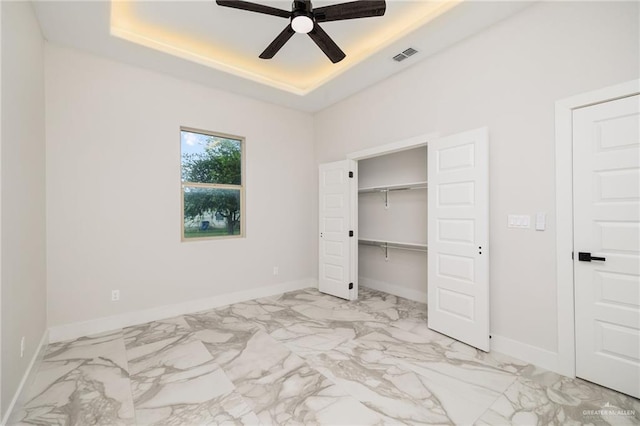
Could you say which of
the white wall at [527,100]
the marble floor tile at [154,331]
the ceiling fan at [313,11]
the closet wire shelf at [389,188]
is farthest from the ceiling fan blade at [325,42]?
the marble floor tile at [154,331]

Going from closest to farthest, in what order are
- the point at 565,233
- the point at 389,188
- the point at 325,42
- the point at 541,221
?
the point at 565,233
the point at 541,221
the point at 325,42
the point at 389,188

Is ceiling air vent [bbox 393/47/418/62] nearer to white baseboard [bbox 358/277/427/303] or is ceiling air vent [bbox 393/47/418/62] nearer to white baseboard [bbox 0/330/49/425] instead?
white baseboard [bbox 358/277/427/303]

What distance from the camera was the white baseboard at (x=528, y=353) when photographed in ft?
7.90

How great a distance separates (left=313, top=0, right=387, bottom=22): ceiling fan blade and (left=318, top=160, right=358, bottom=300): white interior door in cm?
218

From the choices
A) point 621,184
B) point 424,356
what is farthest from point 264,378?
point 621,184

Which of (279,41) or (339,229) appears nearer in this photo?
(279,41)

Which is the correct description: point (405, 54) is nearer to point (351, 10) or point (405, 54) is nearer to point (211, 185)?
point (351, 10)

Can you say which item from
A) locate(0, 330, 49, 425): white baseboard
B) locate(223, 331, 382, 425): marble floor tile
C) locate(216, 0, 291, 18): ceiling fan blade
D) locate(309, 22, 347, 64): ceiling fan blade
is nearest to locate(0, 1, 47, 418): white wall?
locate(0, 330, 49, 425): white baseboard

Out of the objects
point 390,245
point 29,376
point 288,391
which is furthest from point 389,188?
point 29,376

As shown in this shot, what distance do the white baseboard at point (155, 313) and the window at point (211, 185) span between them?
0.92 m

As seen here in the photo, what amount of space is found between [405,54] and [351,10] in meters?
1.26

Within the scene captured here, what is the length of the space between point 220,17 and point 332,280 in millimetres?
3743

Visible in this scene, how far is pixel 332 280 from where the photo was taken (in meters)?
4.58

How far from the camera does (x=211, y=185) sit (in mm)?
4188
